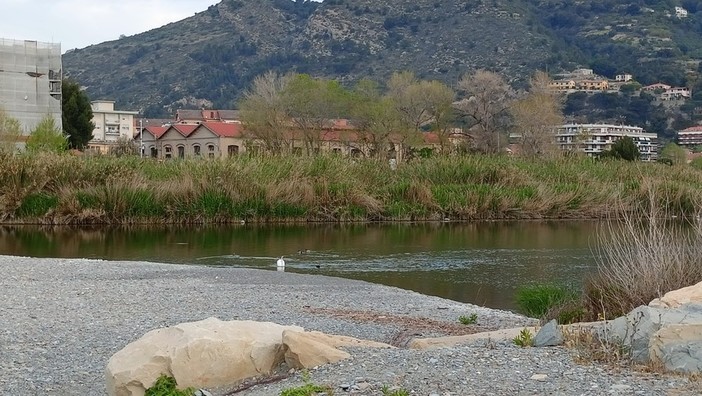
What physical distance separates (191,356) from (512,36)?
14465 cm

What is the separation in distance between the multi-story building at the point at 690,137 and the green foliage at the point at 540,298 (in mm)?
106351

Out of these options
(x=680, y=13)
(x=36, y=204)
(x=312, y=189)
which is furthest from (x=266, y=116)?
(x=680, y=13)

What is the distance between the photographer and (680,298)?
383 inches

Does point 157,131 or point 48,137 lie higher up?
point 48,137

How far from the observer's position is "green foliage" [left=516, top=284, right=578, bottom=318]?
14.6 metres

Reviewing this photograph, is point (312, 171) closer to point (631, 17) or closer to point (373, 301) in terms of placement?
point (373, 301)

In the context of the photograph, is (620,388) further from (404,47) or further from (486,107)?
(404,47)

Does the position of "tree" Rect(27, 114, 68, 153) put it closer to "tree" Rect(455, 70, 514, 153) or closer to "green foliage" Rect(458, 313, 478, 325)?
"tree" Rect(455, 70, 514, 153)

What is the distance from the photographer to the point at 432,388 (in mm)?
7328

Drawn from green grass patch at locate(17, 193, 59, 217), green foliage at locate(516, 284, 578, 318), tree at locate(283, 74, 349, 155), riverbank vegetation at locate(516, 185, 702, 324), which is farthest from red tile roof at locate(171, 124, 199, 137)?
riverbank vegetation at locate(516, 185, 702, 324)

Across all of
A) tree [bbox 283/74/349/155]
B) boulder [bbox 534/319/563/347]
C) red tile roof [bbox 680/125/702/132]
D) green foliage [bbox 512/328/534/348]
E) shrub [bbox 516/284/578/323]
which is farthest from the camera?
red tile roof [bbox 680/125/702/132]

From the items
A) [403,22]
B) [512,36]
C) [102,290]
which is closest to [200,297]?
[102,290]

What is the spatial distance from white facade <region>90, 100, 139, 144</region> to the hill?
40.1m

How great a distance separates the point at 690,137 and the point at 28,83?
8688cm
